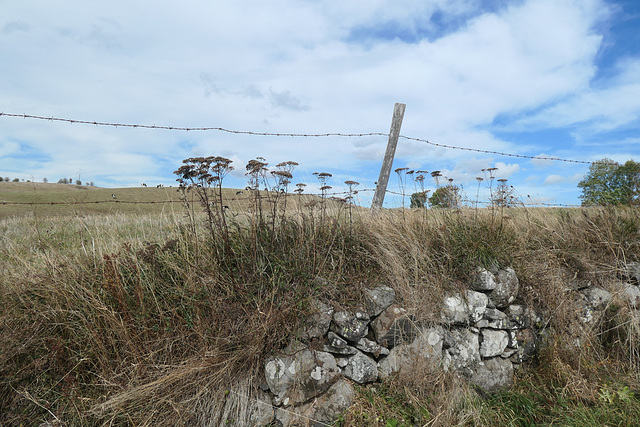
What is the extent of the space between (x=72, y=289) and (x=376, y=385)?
3435mm

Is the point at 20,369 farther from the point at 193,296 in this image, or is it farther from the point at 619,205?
the point at 619,205

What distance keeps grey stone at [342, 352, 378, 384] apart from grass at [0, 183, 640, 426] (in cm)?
13

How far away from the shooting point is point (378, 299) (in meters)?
3.94

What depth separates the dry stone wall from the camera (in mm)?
3391

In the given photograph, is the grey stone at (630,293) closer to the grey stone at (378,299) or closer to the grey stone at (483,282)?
the grey stone at (483,282)

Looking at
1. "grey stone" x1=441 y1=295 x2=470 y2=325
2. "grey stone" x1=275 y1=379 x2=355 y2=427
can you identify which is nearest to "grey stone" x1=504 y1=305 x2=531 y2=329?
"grey stone" x1=441 y1=295 x2=470 y2=325

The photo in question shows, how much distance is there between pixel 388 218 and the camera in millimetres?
5332

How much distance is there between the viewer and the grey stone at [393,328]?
3837 millimetres

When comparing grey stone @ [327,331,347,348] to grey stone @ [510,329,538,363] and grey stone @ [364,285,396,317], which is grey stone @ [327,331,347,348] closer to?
grey stone @ [364,285,396,317]

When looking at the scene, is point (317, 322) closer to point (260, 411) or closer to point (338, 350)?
point (338, 350)

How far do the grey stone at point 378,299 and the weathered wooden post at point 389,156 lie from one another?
2328 millimetres

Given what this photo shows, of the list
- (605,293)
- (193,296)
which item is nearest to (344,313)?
(193,296)

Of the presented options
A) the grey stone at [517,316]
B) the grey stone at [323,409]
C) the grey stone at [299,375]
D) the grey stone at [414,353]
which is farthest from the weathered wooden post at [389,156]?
the grey stone at [323,409]

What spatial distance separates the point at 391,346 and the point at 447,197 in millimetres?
2956
